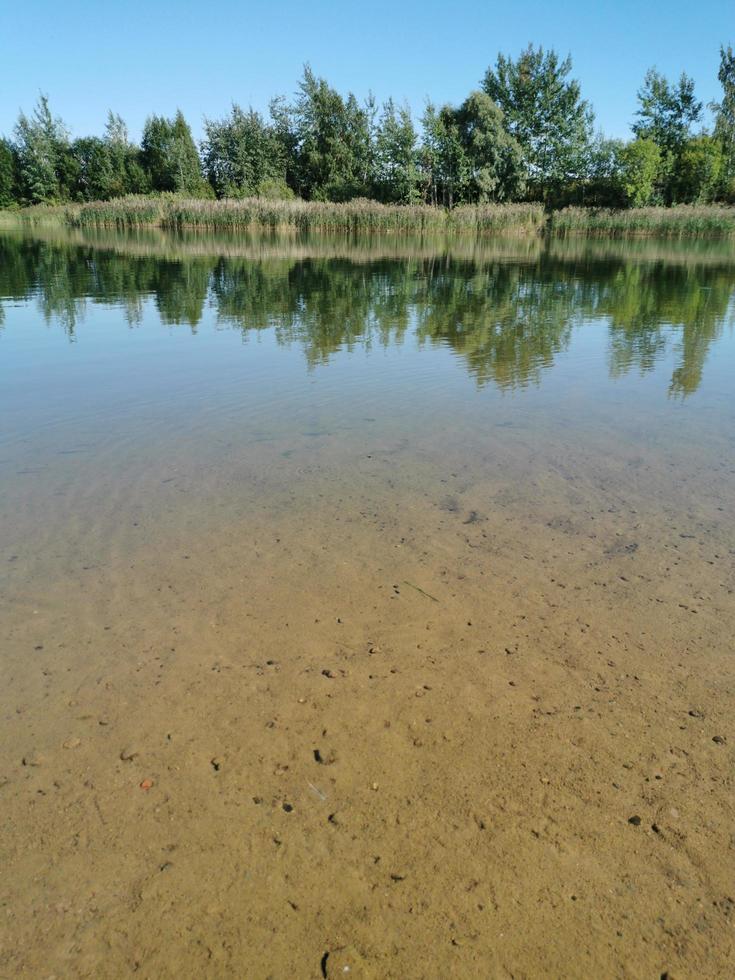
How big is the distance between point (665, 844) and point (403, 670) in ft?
3.61

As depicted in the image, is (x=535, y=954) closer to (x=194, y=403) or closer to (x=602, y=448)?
(x=602, y=448)

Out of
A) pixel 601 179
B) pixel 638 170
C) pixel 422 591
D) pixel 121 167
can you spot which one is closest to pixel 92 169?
pixel 121 167

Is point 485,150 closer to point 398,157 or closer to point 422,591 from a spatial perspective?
point 398,157

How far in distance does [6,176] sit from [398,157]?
1433 inches

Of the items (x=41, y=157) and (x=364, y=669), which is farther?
(x=41, y=157)

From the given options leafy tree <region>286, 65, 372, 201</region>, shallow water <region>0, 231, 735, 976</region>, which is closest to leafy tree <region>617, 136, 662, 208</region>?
leafy tree <region>286, 65, 372, 201</region>

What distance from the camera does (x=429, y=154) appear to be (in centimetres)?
4894

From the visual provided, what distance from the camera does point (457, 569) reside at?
336 centimetres

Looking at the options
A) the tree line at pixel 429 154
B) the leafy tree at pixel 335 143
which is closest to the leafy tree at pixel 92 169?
the tree line at pixel 429 154

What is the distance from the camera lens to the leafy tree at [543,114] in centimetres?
5322

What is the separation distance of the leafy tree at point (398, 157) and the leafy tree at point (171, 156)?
1657 cm

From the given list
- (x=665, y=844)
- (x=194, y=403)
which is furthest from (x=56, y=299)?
(x=665, y=844)

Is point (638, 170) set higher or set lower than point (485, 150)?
lower

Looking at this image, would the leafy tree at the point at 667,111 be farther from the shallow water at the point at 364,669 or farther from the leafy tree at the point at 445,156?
the shallow water at the point at 364,669
